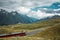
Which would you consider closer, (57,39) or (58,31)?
(57,39)

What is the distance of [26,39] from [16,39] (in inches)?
105

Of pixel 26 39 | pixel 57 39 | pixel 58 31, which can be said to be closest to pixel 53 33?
pixel 58 31

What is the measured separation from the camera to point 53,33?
51.7 meters

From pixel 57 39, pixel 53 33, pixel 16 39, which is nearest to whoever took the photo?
pixel 16 39

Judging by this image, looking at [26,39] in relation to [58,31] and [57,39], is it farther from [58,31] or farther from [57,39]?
[58,31]

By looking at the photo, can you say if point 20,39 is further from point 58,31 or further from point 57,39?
point 58,31

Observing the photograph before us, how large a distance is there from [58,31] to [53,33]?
11.4 feet

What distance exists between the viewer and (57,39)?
1677 inches

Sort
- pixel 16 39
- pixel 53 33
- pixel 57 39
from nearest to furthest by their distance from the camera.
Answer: pixel 16 39 < pixel 57 39 < pixel 53 33

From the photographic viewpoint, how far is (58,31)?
54.5 m

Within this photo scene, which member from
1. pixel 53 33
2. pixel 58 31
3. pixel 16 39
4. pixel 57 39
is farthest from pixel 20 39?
pixel 58 31

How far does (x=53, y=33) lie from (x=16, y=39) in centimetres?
2128

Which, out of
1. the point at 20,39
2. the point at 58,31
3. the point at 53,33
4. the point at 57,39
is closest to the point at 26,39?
the point at 20,39

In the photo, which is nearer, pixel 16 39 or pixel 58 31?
pixel 16 39
